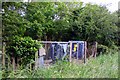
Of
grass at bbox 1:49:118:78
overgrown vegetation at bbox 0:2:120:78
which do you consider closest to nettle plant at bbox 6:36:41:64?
overgrown vegetation at bbox 0:2:120:78

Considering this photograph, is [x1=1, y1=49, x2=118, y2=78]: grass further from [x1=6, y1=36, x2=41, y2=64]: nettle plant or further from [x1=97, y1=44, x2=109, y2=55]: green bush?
[x1=97, y1=44, x2=109, y2=55]: green bush

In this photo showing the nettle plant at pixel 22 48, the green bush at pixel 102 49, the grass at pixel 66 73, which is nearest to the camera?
the grass at pixel 66 73

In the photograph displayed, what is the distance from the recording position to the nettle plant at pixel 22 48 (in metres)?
4.23

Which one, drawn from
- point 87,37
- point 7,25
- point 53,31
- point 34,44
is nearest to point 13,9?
point 7,25

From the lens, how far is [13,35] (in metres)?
4.35

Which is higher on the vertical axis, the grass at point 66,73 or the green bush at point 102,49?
the green bush at point 102,49

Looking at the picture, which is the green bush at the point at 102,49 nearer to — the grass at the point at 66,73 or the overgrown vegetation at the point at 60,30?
the overgrown vegetation at the point at 60,30

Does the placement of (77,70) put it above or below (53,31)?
below

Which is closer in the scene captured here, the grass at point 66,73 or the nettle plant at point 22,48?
the grass at point 66,73

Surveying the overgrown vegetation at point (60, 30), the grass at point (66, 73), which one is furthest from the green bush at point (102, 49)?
the grass at point (66, 73)

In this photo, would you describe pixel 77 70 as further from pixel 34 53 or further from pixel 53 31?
pixel 53 31

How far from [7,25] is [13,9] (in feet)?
1.35

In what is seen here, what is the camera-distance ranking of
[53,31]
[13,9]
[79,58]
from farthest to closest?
[53,31] → [79,58] → [13,9]

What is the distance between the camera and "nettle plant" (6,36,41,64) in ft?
13.9
